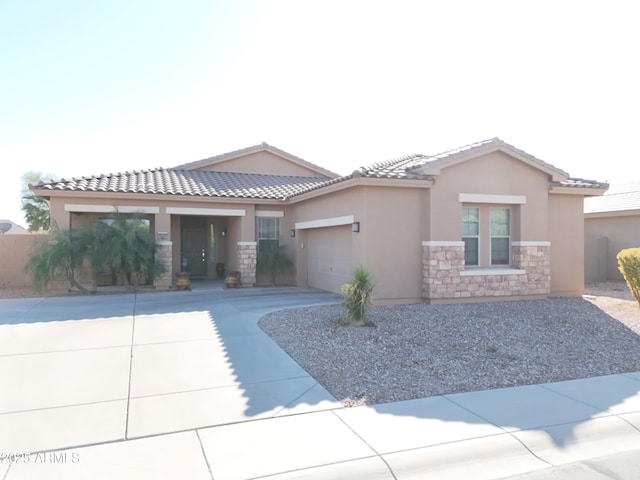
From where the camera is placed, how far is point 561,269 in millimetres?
14609

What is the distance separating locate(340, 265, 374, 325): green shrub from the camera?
9.66 metres

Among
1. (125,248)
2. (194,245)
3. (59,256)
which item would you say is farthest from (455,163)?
(194,245)

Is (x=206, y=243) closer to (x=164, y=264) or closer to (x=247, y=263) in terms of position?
(x=247, y=263)

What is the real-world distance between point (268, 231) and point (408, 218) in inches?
263

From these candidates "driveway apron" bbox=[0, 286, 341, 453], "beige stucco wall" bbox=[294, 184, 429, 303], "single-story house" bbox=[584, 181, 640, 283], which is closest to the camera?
"driveway apron" bbox=[0, 286, 341, 453]

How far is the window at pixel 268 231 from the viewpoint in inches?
691

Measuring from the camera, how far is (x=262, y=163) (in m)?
21.6

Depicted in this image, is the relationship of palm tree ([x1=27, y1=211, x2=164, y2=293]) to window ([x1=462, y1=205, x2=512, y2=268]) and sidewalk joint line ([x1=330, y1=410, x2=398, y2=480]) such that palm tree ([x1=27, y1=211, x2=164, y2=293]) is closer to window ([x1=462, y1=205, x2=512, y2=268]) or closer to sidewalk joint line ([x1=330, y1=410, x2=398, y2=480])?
window ([x1=462, y1=205, x2=512, y2=268])

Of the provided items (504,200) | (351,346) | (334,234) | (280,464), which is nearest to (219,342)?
(351,346)

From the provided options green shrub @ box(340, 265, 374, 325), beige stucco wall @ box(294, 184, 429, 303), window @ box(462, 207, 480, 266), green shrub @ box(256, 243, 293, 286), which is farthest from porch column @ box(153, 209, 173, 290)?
window @ box(462, 207, 480, 266)

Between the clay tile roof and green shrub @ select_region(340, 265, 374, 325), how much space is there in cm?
788

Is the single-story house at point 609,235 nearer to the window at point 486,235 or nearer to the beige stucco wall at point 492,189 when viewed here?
the beige stucco wall at point 492,189

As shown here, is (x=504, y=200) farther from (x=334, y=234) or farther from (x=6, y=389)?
(x=6, y=389)

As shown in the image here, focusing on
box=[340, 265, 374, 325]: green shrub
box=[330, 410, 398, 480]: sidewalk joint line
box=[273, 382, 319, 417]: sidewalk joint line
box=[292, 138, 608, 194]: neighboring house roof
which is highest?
box=[292, 138, 608, 194]: neighboring house roof
